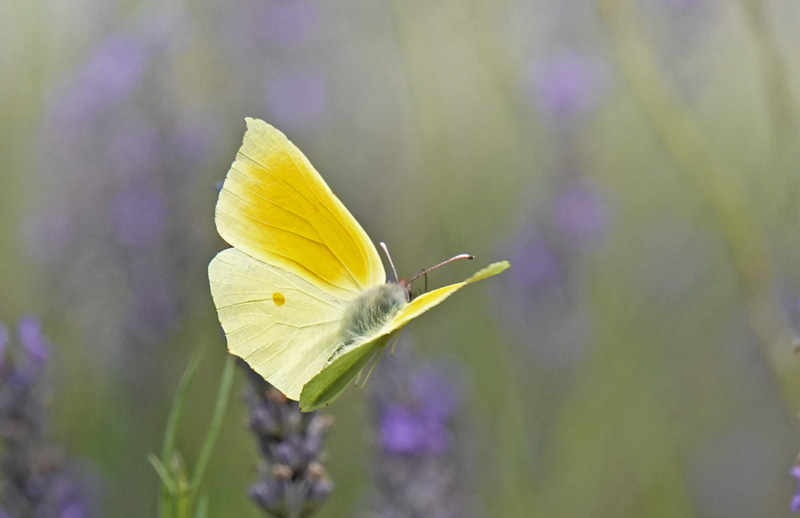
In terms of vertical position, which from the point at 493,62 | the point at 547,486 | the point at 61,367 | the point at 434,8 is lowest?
the point at 547,486

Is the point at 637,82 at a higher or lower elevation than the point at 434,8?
lower

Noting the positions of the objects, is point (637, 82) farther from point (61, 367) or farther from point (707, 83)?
point (61, 367)

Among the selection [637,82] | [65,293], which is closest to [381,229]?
[65,293]

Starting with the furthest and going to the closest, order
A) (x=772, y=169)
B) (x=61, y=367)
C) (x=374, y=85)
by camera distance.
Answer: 1. (x=374, y=85)
2. (x=61, y=367)
3. (x=772, y=169)

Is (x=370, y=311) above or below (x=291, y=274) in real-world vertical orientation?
below

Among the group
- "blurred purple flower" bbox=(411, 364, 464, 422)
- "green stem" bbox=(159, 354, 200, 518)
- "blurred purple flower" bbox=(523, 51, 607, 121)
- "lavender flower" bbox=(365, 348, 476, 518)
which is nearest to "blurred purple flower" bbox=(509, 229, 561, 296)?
"blurred purple flower" bbox=(523, 51, 607, 121)

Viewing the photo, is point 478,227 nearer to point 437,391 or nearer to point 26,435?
point 437,391

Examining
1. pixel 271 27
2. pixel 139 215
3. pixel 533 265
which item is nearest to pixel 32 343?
pixel 139 215
